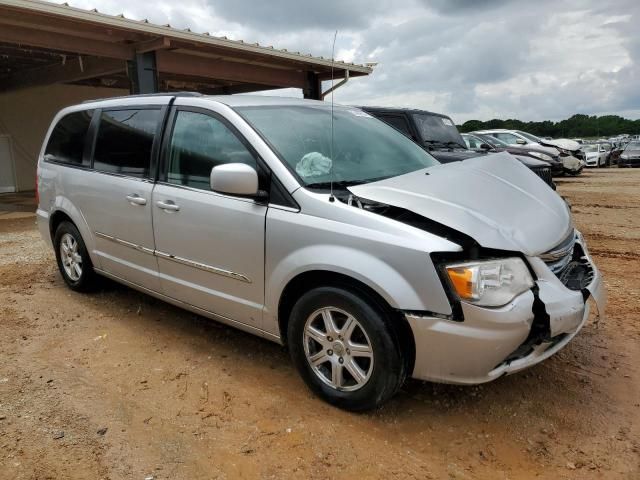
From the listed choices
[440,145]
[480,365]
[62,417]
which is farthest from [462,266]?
[440,145]

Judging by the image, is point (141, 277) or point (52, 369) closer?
point (52, 369)

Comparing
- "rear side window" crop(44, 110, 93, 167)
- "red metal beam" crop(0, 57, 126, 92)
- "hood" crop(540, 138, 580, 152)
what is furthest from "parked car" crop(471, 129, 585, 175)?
"rear side window" crop(44, 110, 93, 167)

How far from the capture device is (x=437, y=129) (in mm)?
9102

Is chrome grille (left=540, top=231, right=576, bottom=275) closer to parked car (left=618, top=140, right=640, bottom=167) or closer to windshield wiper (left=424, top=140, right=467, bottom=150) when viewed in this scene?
windshield wiper (left=424, top=140, right=467, bottom=150)

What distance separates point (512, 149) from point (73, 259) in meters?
10.9

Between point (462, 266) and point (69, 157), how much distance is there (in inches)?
150

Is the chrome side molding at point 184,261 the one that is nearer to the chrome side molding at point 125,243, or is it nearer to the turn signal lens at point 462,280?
the chrome side molding at point 125,243

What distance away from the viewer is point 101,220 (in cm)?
423

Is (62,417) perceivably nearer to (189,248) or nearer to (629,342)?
(189,248)

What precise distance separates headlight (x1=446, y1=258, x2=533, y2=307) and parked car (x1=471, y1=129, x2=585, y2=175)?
12362mm

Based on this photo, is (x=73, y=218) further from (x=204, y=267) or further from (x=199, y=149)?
(x=204, y=267)

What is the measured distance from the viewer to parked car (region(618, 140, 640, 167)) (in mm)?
22281

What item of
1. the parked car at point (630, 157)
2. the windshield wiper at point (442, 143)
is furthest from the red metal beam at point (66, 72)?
the parked car at point (630, 157)

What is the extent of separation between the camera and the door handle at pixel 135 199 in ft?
12.2
